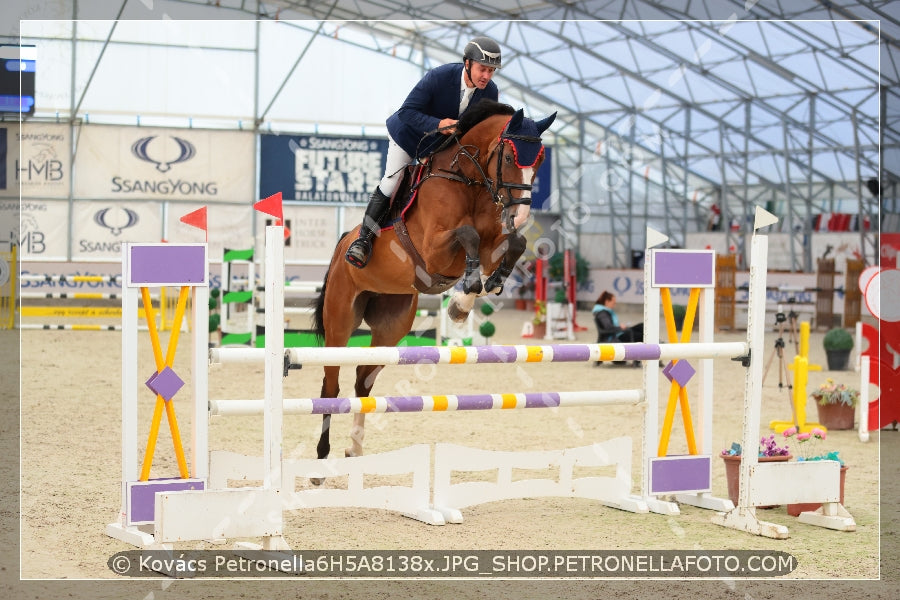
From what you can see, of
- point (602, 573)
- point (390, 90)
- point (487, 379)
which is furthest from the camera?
point (390, 90)

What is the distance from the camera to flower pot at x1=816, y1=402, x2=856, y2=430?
6.78m

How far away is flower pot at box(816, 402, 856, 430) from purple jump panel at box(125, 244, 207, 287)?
5.06 meters

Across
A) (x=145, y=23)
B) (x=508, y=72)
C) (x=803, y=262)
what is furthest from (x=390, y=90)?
(x=803, y=262)

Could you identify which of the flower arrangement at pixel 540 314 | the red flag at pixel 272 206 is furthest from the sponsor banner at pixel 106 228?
the red flag at pixel 272 206

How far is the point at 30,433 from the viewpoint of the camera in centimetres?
572

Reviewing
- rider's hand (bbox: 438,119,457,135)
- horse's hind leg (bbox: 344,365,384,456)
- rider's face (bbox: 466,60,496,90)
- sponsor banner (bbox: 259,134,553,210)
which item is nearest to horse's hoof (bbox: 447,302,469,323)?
rider's hand (bbox: 438,119,457,135)

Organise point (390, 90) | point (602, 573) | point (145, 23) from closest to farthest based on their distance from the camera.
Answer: point (602, 573) → point (145, 23) → point (390, 90)

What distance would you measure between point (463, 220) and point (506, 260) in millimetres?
264

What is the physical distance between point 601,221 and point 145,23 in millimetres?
11584

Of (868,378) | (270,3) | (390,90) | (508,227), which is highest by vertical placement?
(270,3)

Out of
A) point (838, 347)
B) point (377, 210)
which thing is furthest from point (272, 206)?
point (838, 347)

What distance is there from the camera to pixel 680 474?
4207 millimetres

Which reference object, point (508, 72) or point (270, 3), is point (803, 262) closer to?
point (508, 72)

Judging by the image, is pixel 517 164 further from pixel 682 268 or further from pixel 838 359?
pixel 838 359
